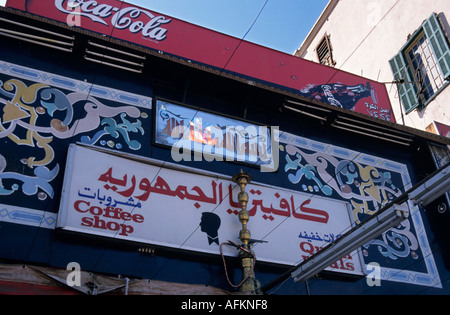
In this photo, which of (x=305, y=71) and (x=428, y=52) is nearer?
(x=305, y=71)

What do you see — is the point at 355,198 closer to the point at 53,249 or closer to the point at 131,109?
the point at 131,109

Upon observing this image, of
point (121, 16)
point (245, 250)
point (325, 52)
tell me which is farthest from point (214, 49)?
point (325, 52)

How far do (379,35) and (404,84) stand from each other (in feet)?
7.64

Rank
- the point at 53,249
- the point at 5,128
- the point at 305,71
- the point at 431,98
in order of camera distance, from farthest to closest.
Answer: the point at 431,98, the point at 305,71, the point at 5,128, the point at 53,249

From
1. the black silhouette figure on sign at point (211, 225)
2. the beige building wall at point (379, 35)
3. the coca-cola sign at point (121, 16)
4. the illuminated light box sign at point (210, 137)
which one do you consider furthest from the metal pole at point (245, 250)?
the beige building wall at point (379, 35)

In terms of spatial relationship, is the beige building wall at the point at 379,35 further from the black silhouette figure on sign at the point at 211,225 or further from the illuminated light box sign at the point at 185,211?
the black silhouette figure on sign at the point at 211,225

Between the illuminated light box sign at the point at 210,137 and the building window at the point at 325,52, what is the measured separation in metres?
8.86

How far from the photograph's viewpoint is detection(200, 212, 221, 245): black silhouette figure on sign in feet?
24.2

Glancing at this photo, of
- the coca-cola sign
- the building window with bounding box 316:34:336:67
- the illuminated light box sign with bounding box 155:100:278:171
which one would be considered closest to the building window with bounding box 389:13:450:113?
the building window with bounding box 316:34:336:67

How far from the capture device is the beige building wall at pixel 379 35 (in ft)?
41.3

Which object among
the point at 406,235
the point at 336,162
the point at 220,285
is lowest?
the point at 220,285
